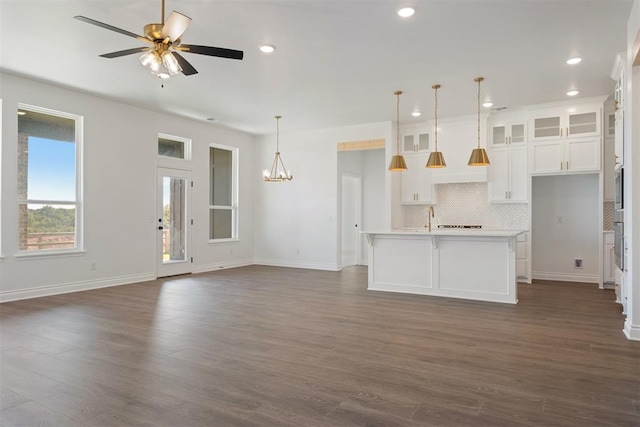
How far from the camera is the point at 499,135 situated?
731 centimetres

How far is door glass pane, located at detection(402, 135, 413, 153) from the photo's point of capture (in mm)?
8086

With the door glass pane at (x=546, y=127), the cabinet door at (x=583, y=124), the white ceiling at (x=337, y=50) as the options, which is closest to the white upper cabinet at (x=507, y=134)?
the door glass pane at (x=546, y=127)

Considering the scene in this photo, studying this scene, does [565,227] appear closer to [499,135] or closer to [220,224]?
[499,135]

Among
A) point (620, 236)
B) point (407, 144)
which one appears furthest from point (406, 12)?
point (407, 144)

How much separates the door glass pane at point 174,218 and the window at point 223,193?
81 cm

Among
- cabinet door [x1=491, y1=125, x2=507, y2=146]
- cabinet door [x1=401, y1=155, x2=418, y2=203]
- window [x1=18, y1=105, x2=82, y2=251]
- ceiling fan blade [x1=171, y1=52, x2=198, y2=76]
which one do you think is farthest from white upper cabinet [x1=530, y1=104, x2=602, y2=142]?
window [x1=18, y1=105, x2=82, y2=251]

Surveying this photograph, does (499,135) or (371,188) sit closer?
(499,135)

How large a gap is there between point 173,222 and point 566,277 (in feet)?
23.5

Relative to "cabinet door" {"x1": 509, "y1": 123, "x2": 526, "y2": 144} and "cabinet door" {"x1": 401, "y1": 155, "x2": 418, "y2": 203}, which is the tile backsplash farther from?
"cabinet door" {"x1": 509, "y1": 123, "x2": 526, "y2": 144}

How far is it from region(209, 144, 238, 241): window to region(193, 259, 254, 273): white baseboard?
0.56 m

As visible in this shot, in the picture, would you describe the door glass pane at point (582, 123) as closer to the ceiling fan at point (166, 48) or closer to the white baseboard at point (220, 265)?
the ceiling fan at point (166, 48)

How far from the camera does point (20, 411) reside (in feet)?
7.64

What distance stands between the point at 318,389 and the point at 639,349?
281 centimetres

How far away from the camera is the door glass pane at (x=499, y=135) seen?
7.27m
